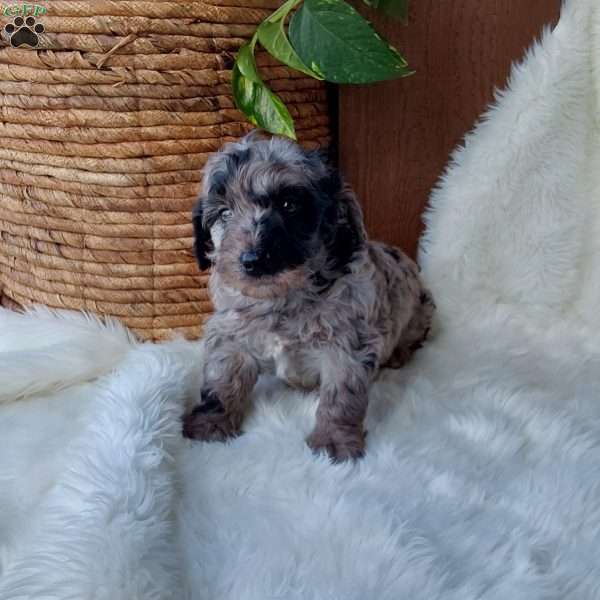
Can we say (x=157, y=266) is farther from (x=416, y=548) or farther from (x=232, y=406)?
(x=416, y=548)

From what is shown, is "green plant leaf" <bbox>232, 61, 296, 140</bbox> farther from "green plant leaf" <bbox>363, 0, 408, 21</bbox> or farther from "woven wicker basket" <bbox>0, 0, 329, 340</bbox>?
"green plant leaf" <bbox>363, 0, 408, 21</bbox>

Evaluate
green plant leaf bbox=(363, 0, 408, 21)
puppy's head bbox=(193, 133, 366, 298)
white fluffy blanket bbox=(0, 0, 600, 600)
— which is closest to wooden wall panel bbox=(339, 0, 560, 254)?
white fluffy blanket bbox=(0, 0, 600, 600)

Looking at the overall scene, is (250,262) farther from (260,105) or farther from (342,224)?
(260,105)

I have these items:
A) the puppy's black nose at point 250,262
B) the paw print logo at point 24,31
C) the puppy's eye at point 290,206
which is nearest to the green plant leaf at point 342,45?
the puppy's eye at point 290,206

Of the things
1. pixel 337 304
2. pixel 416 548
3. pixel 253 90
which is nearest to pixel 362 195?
pixel 253 90

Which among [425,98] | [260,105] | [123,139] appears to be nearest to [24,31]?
[123,139]

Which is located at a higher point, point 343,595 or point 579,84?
point 579,84
